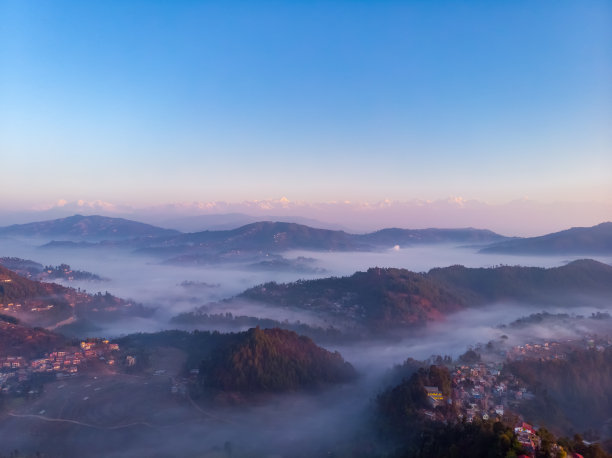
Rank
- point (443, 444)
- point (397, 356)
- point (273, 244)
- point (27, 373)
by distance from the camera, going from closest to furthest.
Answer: point (443, 444) < point (27, 373) < point (397, 356) < point (273, 244)

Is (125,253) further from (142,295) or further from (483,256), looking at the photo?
(483,256)

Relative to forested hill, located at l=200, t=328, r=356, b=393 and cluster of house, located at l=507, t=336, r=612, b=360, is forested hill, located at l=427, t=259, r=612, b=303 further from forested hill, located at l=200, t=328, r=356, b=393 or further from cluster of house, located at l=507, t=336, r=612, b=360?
forested hill, located at l=200, t=328, r=356, b=393

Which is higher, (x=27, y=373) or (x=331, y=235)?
(x=331, y=235)

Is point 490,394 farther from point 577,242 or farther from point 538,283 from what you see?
point 577,242

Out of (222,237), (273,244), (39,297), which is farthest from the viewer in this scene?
(222,237)

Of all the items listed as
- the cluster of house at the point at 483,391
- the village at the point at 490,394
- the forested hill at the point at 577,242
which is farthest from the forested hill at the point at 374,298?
the forested hill at the point at 577,242

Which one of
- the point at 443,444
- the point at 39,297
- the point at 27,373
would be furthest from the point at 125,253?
the point at 443,444

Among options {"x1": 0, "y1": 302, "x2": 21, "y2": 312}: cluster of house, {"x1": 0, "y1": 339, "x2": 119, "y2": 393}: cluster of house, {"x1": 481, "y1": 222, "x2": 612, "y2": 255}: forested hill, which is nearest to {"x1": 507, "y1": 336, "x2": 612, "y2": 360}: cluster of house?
{"x1": 0, "y1": 339, "x2": 119, "y2": 393}: cluster of house
